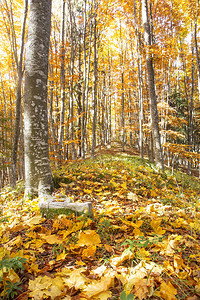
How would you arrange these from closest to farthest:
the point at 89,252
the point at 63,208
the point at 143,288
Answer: the point at 143,288, the point at 89,252, the point at 63,208

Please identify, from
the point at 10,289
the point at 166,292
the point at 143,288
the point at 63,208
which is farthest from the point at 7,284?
the point at 63,208

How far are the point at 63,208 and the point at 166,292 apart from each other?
5.08 feet

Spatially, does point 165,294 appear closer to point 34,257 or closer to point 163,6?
point 34,257

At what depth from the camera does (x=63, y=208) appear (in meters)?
2.27

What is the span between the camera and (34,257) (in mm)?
1349

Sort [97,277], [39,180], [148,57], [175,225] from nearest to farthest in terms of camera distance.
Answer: [97,277]
[175,225]
[39,180]
[148,57]

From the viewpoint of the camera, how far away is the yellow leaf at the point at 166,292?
1042 mm

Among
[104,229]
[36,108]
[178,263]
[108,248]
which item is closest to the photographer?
[178,263]

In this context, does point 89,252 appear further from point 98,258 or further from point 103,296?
point 103,296

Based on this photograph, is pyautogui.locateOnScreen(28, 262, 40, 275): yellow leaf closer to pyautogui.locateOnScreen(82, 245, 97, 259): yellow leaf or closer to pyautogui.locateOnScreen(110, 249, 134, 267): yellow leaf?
pyautogui.locateOnScreen(82, 245, 97, 259): yellow leaf

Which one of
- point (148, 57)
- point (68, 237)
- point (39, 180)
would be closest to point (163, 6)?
point (148, 57)

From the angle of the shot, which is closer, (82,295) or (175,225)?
(82,295)

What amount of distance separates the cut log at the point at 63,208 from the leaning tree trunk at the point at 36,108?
1.95 feet

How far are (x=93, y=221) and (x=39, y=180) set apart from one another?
144 centimetres
